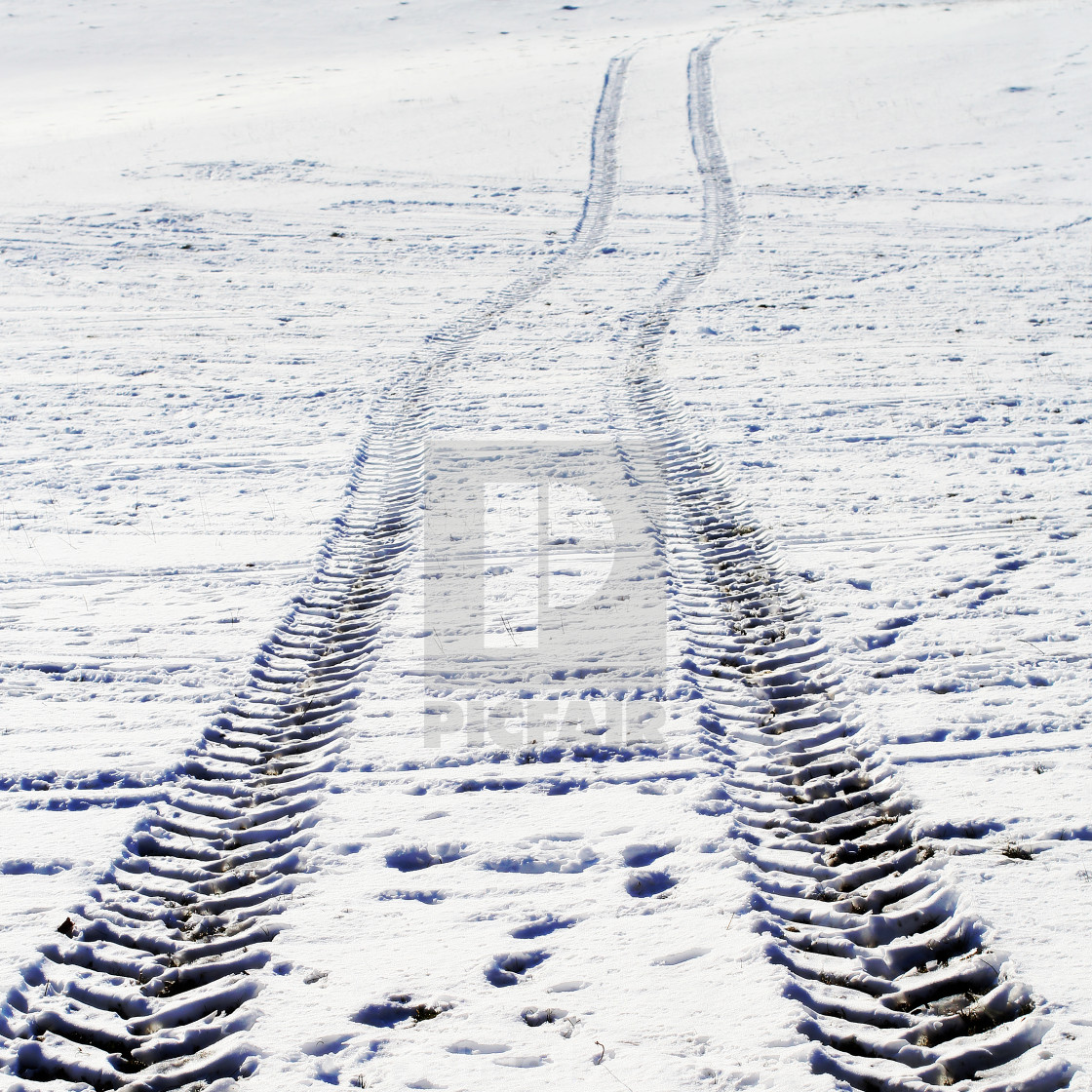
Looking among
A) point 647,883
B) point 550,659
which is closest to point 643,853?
point 647,883

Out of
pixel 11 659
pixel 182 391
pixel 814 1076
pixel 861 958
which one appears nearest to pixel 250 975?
pixel 814 1076

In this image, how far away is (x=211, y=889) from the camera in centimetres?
379

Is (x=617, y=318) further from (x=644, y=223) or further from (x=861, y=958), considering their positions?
(x=861, y=958)

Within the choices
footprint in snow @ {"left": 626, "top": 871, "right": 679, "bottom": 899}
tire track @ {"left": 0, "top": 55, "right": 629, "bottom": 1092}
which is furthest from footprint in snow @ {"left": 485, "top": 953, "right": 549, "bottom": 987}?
tire track @ {"left": 0, "top": 55, "right": 629, "bottom": 1092}

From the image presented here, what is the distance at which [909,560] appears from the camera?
20.6ft

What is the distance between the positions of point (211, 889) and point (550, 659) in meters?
2.30

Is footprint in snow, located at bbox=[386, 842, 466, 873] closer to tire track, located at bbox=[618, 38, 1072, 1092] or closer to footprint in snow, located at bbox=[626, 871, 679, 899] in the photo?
footprint in snow, located at bbox=[626, 871, 679, 899]

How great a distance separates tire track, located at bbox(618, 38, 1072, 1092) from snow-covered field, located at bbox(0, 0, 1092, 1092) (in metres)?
0.02

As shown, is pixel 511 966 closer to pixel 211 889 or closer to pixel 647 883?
pixel 647 883

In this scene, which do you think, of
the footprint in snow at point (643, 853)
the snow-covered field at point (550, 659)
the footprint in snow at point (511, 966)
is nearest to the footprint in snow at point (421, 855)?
the snow-covered field at point (550, 659)

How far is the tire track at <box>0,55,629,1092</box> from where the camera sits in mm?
3100

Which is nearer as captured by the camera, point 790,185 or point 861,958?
point 861,958

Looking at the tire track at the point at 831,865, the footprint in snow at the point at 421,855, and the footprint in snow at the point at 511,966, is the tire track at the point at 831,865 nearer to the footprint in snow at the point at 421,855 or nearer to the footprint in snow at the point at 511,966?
the footprint in snow at the point at 511,966

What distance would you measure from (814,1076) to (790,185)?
1913 centimetres
